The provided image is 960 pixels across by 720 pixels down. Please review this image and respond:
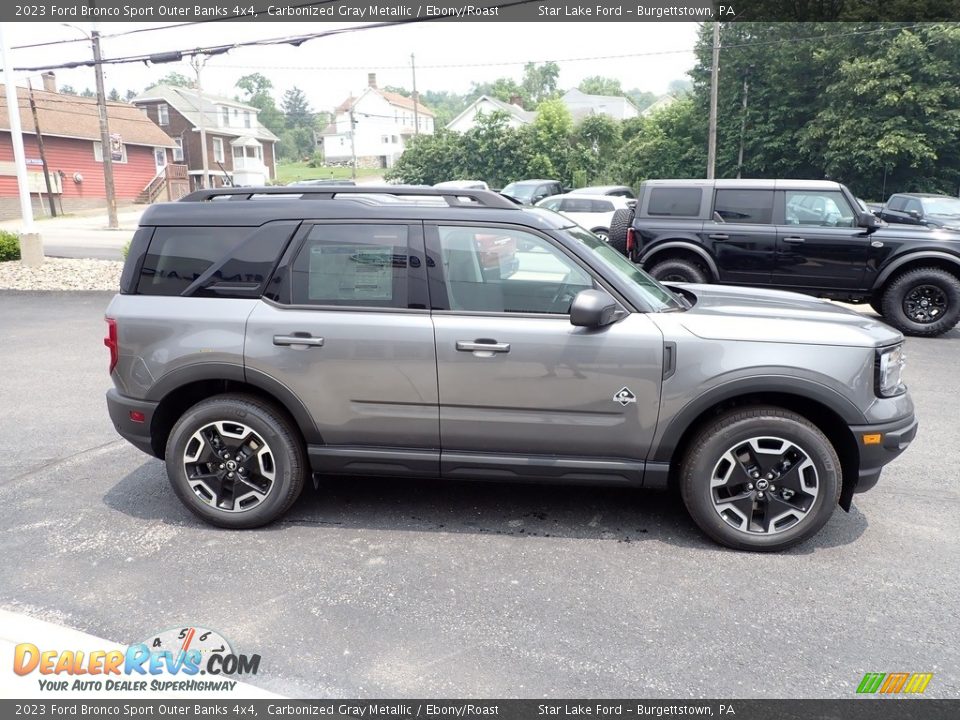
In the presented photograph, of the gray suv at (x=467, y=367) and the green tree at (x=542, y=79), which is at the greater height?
the green tree at (x=542, y=79)

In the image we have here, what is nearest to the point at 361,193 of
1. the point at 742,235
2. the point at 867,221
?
the point at 742,235

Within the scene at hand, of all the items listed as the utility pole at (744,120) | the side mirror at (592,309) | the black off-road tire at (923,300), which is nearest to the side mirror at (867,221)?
the black off-road tire at (923,300)

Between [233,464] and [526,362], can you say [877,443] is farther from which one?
[233,464]

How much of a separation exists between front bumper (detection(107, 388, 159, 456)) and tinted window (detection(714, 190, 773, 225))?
840 centimetres

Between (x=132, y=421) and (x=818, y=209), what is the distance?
8.99 metres

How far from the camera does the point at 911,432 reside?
3.98m

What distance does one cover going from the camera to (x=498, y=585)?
3676 millimetres

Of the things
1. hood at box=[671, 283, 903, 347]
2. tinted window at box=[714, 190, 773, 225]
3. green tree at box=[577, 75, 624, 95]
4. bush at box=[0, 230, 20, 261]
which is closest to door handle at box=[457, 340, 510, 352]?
hood at box=[671, 283, 903, 347]

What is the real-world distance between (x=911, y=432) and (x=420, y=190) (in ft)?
10.1

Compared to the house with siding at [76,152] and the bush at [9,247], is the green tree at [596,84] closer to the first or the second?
the house with siding at [76,152]

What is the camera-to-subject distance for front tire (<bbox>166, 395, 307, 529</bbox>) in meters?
4.24

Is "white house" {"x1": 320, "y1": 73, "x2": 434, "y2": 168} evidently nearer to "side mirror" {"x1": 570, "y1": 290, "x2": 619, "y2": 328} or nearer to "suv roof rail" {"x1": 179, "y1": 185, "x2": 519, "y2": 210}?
"suv roof rail" {"x1": 179, "y1": 185, "x2": 519, "y2": 210}

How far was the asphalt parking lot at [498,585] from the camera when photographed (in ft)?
9.89

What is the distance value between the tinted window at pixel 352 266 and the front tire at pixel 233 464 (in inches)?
29.0
